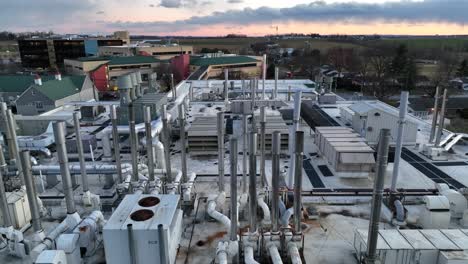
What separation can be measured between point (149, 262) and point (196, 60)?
75454 millimetres

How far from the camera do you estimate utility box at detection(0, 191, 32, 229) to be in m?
19.0

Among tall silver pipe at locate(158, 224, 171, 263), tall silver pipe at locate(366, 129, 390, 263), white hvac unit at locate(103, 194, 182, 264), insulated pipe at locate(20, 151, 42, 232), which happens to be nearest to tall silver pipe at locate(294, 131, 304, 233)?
tall silver pipe at locate(366, 129, 390, 263)

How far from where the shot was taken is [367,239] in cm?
1603

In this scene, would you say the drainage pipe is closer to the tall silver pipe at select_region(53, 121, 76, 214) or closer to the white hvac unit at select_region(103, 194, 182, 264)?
the white hvac unit at select_region(103, 194, 182, 264)

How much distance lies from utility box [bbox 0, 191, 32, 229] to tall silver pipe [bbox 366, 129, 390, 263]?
18.5 metres

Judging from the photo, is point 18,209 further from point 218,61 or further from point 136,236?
point 218,61

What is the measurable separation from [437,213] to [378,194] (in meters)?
6.44

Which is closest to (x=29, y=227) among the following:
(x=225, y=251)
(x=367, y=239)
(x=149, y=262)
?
(x=149, y=262)

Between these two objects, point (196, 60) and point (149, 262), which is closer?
point (149, 262)

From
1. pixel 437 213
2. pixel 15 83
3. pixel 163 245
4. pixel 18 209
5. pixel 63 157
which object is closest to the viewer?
pixel 163 245

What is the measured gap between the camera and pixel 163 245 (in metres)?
14.2

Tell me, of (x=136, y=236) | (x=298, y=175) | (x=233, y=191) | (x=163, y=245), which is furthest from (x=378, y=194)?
(x=136, y=236)

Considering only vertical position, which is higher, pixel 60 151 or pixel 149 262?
pixel 60 151

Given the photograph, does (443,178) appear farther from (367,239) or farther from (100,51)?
(100,51)
